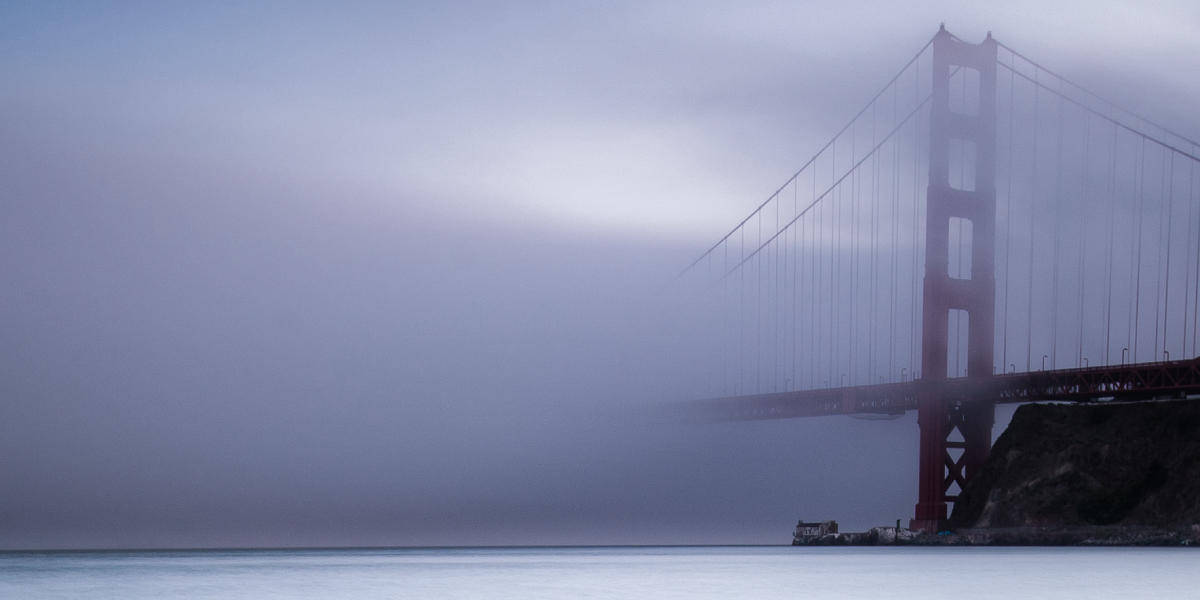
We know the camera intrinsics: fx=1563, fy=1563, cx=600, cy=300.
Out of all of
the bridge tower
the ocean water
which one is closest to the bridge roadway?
the bridge tower

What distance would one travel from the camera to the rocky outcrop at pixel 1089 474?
64.5 m

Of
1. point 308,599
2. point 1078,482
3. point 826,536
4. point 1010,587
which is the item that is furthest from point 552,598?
point 826,536

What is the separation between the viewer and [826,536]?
277 ft

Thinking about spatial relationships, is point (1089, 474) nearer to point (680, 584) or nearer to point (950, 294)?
point (950, 294)

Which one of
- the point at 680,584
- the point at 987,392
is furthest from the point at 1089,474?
the point at 680,584

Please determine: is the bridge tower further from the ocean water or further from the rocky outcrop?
the ocean water

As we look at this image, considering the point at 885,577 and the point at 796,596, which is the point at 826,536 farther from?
the point at 796,596

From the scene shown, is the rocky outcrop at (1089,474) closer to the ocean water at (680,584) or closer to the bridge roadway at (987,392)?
the bridge roadway at (987,392)

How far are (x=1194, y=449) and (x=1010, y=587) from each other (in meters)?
46.8

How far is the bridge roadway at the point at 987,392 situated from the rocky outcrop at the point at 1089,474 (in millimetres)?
4255

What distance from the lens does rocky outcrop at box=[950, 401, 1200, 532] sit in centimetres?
6450

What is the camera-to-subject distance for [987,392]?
68812 millimetres

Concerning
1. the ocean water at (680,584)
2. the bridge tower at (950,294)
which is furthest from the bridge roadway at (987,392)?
the ocean water at (680,584)

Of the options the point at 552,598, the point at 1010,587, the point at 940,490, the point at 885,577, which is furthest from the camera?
the point at 940,490
